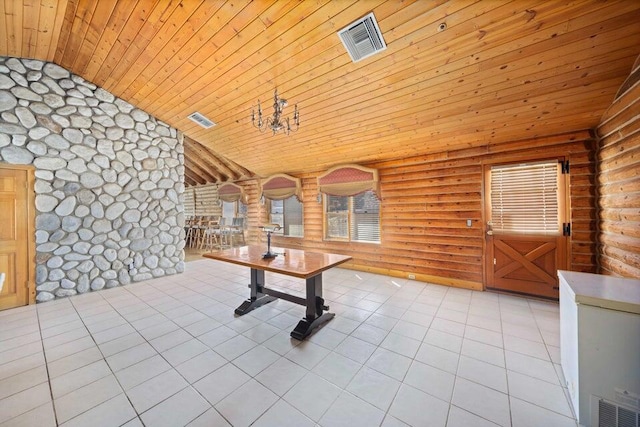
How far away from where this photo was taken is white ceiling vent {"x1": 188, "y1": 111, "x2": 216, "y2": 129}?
4461 millimetres

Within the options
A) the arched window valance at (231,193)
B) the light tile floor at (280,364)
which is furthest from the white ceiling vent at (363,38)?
the arched window valance at (231,193)

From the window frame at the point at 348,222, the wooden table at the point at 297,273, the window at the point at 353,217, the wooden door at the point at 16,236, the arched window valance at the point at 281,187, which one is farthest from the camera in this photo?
the arched window valance at the point at 281,187

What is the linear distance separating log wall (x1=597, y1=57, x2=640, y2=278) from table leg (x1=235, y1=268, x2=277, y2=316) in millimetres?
4006

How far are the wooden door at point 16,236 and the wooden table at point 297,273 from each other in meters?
2.91

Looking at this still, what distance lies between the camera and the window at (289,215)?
22.0 feet

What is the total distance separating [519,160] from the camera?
3.65 meters

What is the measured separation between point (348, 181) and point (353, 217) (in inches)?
33.3

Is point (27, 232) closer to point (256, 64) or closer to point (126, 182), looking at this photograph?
point (126, 182)

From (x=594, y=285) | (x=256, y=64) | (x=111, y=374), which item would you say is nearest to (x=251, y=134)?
(x=256, y=64)

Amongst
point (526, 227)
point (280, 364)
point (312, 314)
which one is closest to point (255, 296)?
point (312, 314)

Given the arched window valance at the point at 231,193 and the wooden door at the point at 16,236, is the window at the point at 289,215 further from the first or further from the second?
the wooden door at the point at 16,236

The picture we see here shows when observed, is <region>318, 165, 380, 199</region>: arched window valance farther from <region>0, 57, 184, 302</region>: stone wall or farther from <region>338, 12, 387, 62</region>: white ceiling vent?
<region>0, 57, 184, 302</region>: stone wall

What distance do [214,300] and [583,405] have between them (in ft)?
12.7

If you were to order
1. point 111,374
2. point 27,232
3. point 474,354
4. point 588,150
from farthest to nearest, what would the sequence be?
point 27,232
point 588,150
point 474,354
point 111,374
